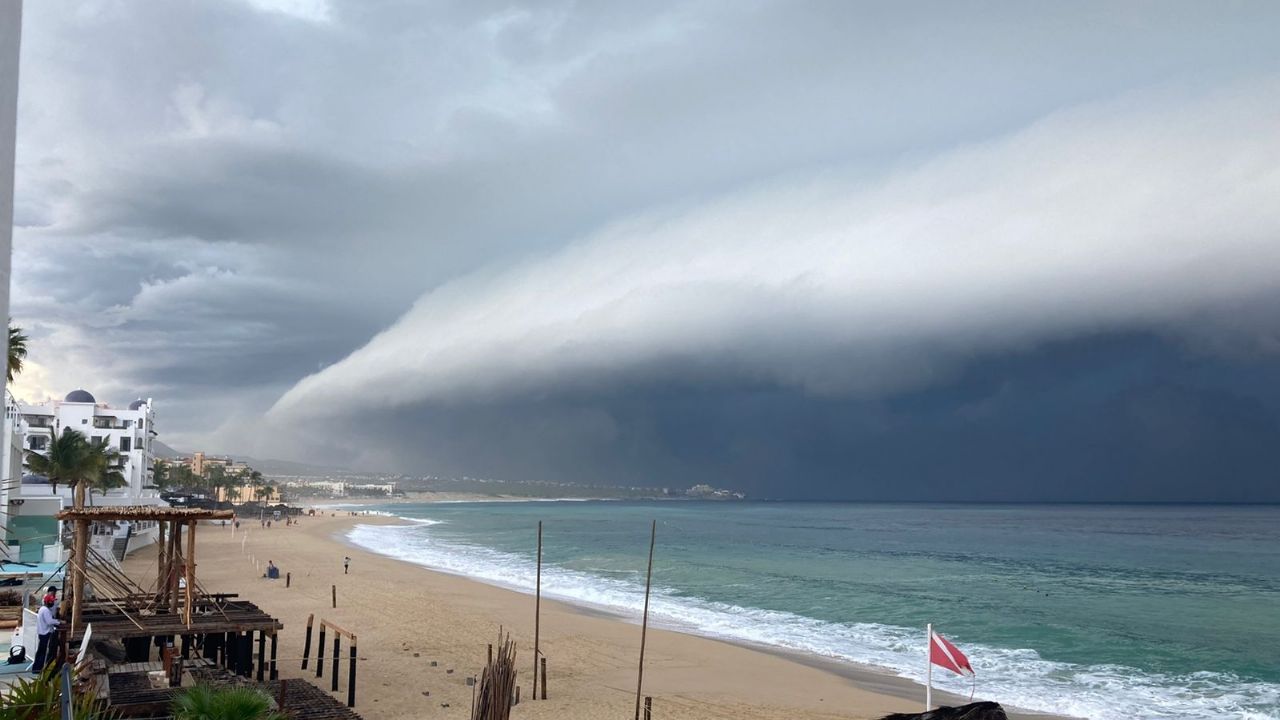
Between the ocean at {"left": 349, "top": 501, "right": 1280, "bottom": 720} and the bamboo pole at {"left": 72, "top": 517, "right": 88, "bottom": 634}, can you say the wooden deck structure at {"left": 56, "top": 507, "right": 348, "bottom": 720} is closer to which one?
the bamboo pole at {"left": 72, "top": 517, "right": 88, "bottom": 634}

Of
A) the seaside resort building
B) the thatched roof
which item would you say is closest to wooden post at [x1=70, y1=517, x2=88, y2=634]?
the thatched roof

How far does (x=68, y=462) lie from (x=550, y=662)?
→ 128ft

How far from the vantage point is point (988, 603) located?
46312 millimetres

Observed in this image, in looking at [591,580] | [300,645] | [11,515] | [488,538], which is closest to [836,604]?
[591,580]

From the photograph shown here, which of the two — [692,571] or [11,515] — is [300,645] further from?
[692,571]

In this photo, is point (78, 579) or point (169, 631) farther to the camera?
point (169, 631)

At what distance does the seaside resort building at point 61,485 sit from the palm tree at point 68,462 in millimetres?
1158

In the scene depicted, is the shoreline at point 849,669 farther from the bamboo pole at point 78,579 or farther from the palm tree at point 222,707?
the bamboo pole at point 78,579

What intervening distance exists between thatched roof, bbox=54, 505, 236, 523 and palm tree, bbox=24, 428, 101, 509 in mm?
37029

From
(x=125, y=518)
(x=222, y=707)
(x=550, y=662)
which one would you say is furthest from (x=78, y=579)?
(x=550, y=662)

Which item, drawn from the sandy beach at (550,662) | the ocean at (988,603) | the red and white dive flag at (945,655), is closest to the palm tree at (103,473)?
the sandy beach at (550,662)

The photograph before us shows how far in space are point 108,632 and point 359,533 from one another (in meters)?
84.1

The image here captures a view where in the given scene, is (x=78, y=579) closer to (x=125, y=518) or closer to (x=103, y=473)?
(x=125, y=518)

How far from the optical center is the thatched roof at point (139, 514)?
59.9ft
